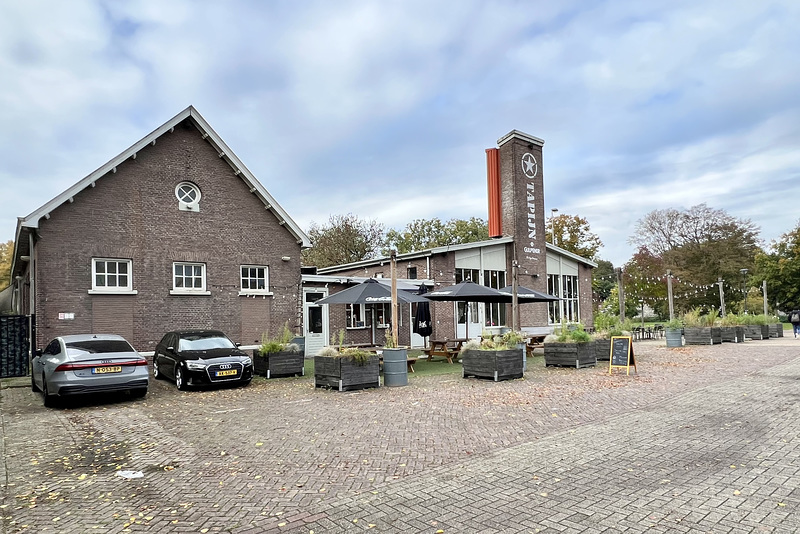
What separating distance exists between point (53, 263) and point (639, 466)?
1534 centimetres

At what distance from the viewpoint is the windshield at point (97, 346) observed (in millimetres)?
10787

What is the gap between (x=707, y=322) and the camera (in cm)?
2417

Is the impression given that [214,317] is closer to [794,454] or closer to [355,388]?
[355,388]

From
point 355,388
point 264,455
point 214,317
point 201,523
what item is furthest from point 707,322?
point 201,523

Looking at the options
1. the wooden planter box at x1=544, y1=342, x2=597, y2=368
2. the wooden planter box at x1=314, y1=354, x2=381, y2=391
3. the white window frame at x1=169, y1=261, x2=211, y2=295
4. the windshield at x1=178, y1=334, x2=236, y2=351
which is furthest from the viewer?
the white window frame at x1=169, y1=261, x2=211, y2=295

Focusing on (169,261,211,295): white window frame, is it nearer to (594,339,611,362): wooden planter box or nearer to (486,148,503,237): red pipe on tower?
(594,339,611,362): wooden planter box

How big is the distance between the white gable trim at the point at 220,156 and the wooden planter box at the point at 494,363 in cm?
879

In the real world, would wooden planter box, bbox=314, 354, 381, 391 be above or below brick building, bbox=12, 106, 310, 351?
below

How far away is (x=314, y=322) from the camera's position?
2161 cm

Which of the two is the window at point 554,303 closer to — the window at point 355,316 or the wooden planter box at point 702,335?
the wooden planter box at point 702,335

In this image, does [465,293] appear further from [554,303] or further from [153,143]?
[554,303]

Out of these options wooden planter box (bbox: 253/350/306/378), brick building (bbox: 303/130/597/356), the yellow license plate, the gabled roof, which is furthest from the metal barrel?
brick building (bbox: 303/130/597/356)

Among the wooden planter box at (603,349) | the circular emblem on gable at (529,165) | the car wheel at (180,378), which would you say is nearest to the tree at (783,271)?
the circular emblem on gable at (529,165)

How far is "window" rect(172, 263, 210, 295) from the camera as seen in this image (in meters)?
16.9
